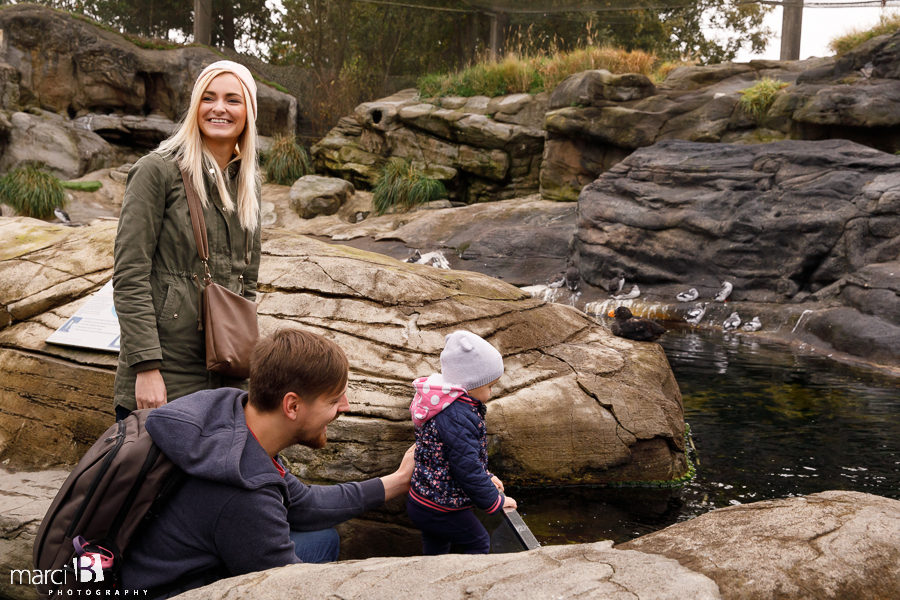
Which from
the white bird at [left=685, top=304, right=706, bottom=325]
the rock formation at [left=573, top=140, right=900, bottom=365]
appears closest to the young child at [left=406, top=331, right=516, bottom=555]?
the rock formation at [left=573, top=140, right=900, bottom=365]

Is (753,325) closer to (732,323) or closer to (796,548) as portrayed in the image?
(732,323)

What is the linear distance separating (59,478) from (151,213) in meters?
1.81

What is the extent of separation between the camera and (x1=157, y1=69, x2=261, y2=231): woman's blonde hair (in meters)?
2.65

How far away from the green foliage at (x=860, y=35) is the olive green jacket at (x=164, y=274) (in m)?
15.0

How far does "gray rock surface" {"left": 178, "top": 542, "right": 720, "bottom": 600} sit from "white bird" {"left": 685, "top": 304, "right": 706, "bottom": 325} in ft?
29.7

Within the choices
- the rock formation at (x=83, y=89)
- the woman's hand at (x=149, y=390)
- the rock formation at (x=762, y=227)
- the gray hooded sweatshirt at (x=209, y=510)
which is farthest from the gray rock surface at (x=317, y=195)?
the gray hooded sweatshirt at (x=209, y=510)

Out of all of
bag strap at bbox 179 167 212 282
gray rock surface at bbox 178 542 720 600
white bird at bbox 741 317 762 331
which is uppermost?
bag strap at bbox 179 167 212 282

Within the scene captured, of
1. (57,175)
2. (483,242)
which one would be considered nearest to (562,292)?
(483,242)

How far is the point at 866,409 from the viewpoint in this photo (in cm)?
654

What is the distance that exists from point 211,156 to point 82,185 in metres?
14.4

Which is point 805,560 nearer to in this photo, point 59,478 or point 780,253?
point 59,478

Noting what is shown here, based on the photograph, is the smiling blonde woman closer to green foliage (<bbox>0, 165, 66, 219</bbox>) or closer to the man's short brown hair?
the man's short brown hair

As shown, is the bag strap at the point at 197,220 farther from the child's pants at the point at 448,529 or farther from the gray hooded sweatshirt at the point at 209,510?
the child's pants at the point at 448,529

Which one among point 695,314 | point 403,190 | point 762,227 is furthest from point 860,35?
point 403,190
